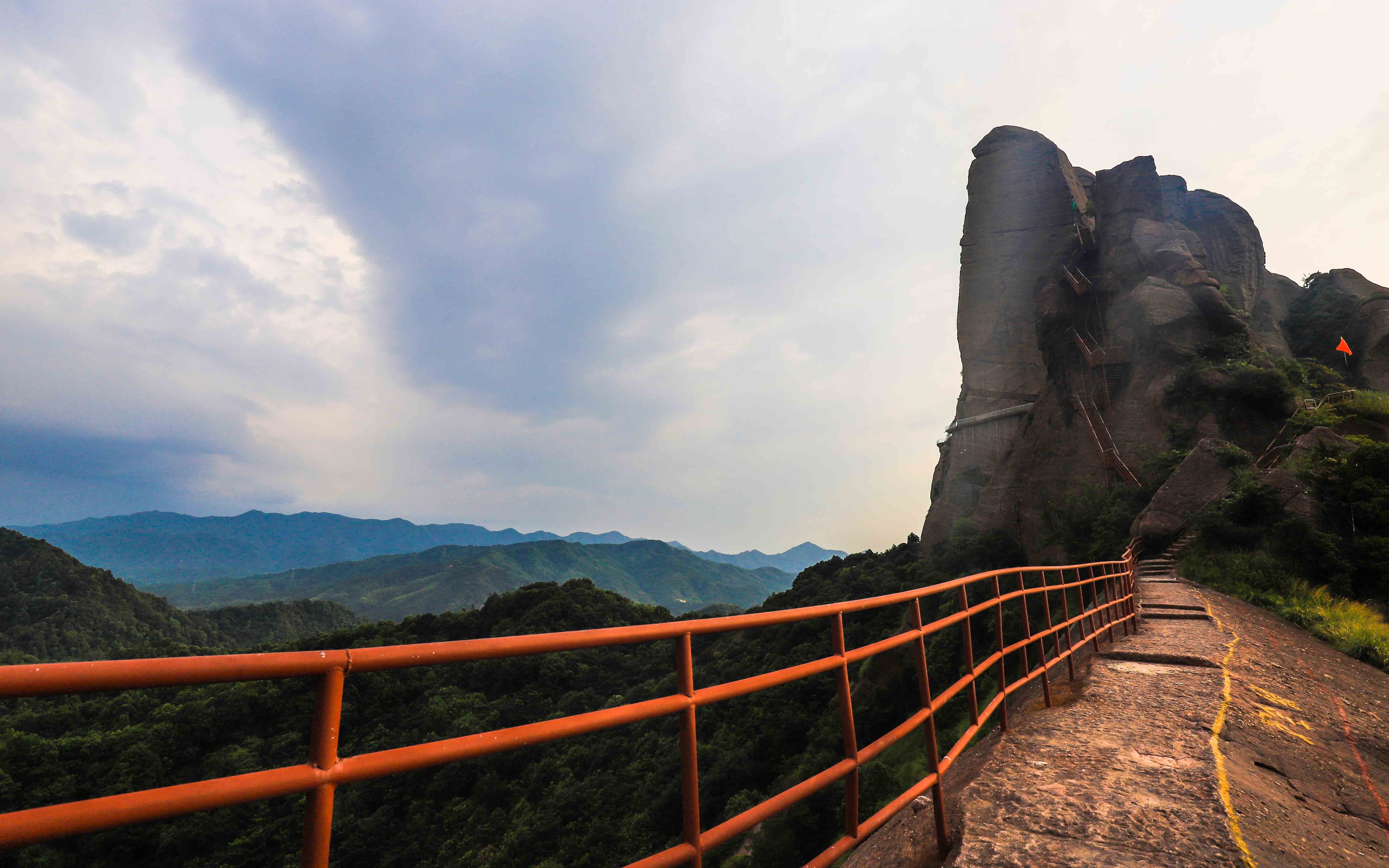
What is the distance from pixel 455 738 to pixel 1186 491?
24.0 m

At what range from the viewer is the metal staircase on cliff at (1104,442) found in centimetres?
2434

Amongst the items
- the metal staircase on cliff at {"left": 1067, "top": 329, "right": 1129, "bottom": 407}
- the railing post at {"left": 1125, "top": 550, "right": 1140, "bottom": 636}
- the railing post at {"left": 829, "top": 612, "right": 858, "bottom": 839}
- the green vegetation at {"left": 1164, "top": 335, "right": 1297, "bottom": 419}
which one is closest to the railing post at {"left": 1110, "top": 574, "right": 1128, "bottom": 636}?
the railing post at {"left": 1125, "top": 550, "right": 1140, "bottom": 636}

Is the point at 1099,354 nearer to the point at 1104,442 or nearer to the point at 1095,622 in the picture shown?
the point at 1104,442

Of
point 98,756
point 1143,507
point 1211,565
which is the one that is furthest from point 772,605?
point 98,756

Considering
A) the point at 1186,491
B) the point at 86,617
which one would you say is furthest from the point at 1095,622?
the point at 86,617

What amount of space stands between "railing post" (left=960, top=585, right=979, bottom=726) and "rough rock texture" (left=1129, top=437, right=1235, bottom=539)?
1955 cm

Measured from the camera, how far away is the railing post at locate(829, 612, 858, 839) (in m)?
2.50

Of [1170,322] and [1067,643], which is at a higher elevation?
[1170,322]

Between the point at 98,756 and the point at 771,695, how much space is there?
4676cm

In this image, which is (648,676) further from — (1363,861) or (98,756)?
(1363,861)

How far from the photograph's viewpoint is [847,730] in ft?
8.52

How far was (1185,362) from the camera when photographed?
24578 mm

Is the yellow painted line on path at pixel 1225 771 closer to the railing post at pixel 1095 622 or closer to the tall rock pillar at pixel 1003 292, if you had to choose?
the railing post at pixel 1095 622

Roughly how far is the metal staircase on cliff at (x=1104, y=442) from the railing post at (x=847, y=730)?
26.4 meters
